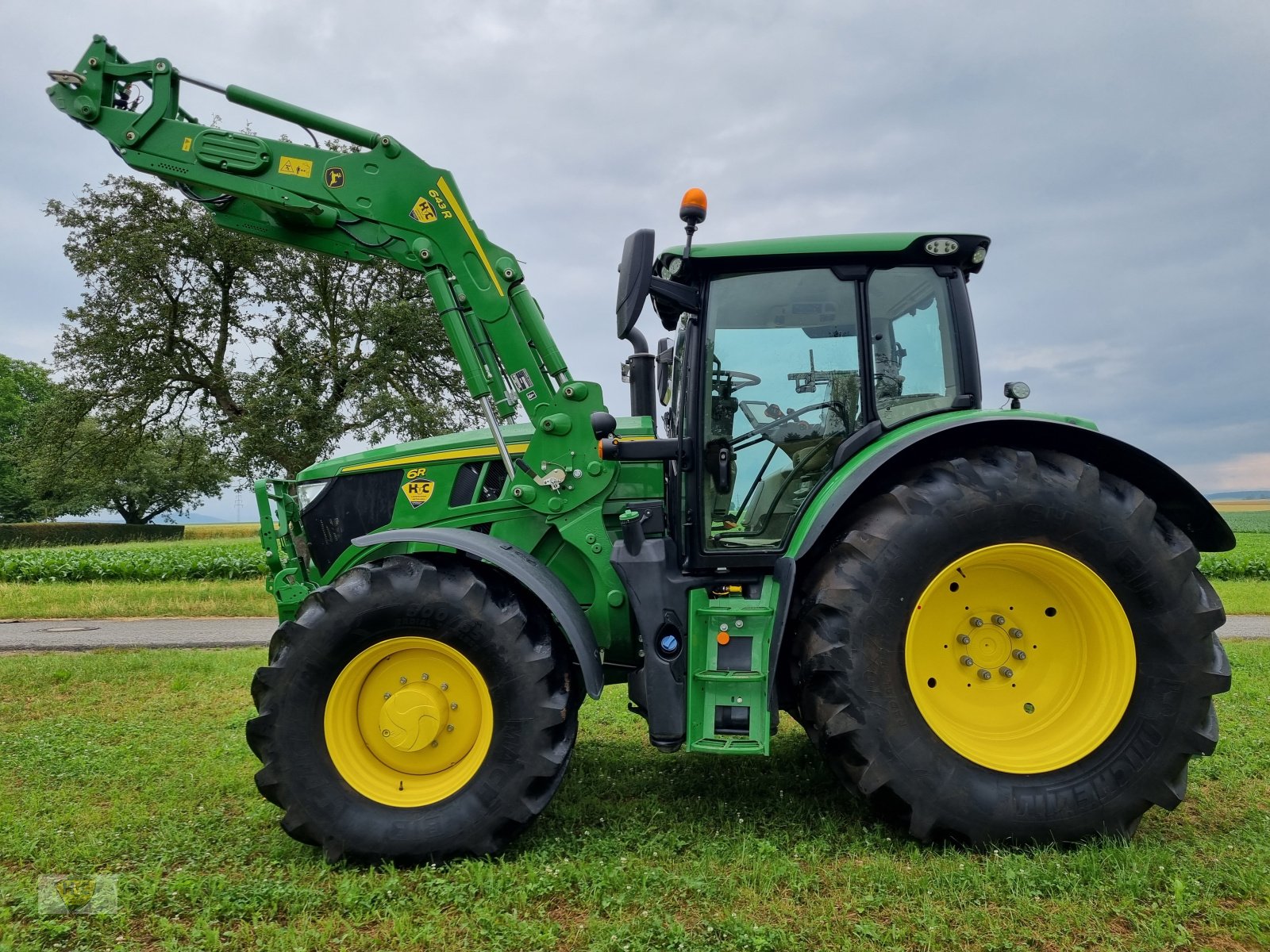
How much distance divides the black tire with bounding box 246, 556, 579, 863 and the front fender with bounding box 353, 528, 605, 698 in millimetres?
114

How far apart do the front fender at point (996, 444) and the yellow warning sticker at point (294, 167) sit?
9.63 feet

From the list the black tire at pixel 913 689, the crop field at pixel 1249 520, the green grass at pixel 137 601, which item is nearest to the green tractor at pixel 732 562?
the black tire at pixel 913 689

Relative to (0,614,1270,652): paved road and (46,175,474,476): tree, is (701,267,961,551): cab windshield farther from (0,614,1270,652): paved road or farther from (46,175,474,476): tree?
(46,175,474,476): tree

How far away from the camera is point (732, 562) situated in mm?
3586

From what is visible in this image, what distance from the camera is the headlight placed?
4270 millimetres

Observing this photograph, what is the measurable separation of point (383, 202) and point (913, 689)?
3333mm

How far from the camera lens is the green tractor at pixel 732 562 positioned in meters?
3.15

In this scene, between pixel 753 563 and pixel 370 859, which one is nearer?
pixel 370 859

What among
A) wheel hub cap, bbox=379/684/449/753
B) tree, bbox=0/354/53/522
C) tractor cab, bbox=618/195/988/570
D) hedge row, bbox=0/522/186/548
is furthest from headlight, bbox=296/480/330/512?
tree, bbox=0/354/53/522

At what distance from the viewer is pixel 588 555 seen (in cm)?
373

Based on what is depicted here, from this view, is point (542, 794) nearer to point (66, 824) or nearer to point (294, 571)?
point (294, 571)

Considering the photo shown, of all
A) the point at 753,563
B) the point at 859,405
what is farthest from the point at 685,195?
the point at 753,563

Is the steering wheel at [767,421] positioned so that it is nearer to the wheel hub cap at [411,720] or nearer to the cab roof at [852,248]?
the cab roof at [852,248]

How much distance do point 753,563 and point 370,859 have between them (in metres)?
2.01
